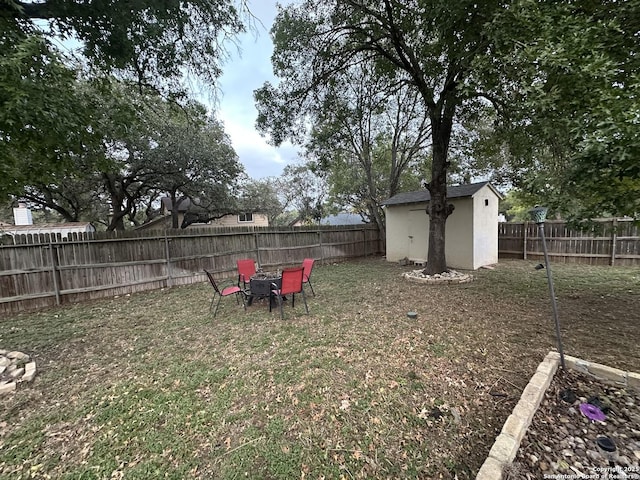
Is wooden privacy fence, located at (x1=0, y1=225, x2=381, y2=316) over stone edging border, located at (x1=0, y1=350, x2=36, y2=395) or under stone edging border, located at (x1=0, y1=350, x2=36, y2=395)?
over

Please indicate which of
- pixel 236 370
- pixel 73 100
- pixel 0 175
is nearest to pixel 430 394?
pixel 236 370

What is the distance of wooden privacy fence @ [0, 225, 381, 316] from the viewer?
5.18 meters

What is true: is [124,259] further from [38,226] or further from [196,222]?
[196,222]

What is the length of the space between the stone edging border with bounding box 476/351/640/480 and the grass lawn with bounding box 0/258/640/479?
0.20 metres

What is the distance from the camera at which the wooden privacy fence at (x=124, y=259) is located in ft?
17.0

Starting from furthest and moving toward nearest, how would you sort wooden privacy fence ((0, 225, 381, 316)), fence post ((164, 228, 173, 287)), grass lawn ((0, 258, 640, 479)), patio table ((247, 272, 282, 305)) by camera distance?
1. fence post ((164, 228, 173, 287))
2. wooden privacy fence ((0, 225, 381, 316))
3. patio table ((247, 272, 282, 305))
4. grass lawn ((0, 258, 640, 479))

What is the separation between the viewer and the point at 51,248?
5.43m

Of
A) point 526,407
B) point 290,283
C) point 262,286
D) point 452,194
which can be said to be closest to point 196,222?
point 262,286

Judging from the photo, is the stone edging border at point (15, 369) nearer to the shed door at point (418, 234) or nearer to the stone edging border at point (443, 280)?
the stone edging border at point (443, 280)

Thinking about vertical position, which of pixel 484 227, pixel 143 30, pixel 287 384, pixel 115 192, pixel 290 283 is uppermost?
pixel 143 30

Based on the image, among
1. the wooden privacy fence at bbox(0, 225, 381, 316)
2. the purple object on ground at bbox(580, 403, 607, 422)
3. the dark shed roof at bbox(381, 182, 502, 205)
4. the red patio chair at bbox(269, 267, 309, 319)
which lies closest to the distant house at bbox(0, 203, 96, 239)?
the wooden privacy fence at bbox(0, 225, 381, 316)

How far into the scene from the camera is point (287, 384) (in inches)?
102

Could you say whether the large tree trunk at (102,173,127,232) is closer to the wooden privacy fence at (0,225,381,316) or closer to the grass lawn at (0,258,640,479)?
the wooden privacy fence at (0,225,381,316)

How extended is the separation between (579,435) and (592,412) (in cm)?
33
